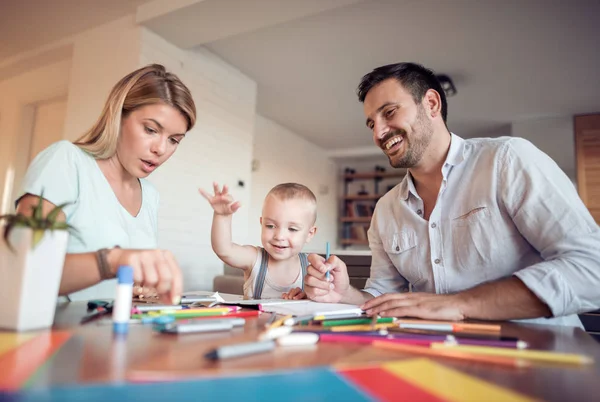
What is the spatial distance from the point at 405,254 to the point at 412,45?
9.11ft

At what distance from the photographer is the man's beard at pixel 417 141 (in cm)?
144

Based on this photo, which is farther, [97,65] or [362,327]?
[97,65]

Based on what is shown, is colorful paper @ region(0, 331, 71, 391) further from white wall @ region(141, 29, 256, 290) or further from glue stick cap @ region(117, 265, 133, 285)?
white wall @ region(141, 29, 256, 290)

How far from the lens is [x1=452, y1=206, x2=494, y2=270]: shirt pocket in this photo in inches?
46.7

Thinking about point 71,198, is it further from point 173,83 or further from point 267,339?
point 267,339

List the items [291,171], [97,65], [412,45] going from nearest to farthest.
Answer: [97,65] → [412,45] → [291,171]

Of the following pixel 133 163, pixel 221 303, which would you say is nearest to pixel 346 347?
pixel 221 303

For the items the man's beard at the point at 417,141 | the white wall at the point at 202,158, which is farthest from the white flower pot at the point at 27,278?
the white wall at the point at 202,158

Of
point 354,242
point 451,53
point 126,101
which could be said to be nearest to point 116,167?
point 126,101

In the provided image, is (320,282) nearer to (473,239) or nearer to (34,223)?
(473,239)

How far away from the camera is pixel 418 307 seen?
33.5 inches

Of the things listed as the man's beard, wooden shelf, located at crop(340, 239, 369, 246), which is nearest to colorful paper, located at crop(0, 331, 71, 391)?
the man's beard

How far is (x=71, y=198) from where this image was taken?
1.09 metres

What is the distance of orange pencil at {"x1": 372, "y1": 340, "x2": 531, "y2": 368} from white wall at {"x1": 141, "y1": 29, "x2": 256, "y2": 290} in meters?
2.96
